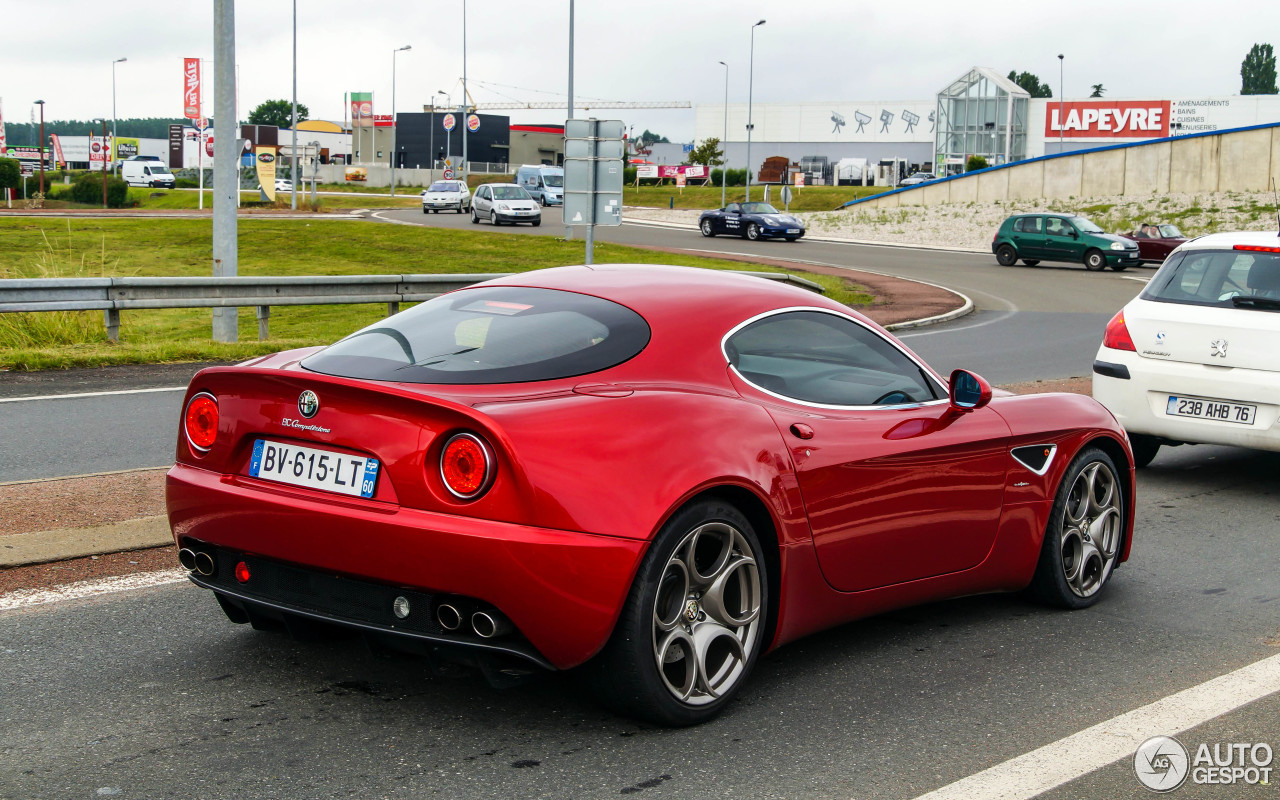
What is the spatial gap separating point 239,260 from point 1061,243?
915 inches

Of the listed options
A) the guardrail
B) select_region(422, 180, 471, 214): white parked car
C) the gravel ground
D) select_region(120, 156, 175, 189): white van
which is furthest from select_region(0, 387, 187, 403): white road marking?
select_region(120, 156, 175, 189): white van

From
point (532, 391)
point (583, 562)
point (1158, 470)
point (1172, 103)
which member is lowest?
point (1158, 470)

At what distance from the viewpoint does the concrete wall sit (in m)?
50.4

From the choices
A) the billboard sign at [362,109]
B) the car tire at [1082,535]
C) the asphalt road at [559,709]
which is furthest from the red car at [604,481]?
the billboard sign at [362,109]

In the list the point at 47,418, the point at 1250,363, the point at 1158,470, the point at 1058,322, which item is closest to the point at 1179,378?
the point at 1250,363

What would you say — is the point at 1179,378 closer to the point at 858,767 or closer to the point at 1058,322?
the point at 858,767

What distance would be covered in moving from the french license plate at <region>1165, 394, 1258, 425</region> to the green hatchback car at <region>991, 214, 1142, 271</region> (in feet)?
102

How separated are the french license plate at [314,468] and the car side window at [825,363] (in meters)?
1.29

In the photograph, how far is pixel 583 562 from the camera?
3.55 metres

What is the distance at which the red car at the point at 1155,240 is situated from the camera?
38.9 m

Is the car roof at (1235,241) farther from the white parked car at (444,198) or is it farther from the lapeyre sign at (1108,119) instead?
the lapeyre sign at (1108,119)

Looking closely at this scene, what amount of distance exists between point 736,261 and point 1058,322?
12.1 m

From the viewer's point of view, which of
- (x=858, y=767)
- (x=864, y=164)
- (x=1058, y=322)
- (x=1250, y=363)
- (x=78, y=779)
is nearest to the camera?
(x=78, y=779)

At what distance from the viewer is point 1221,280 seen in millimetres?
8055
